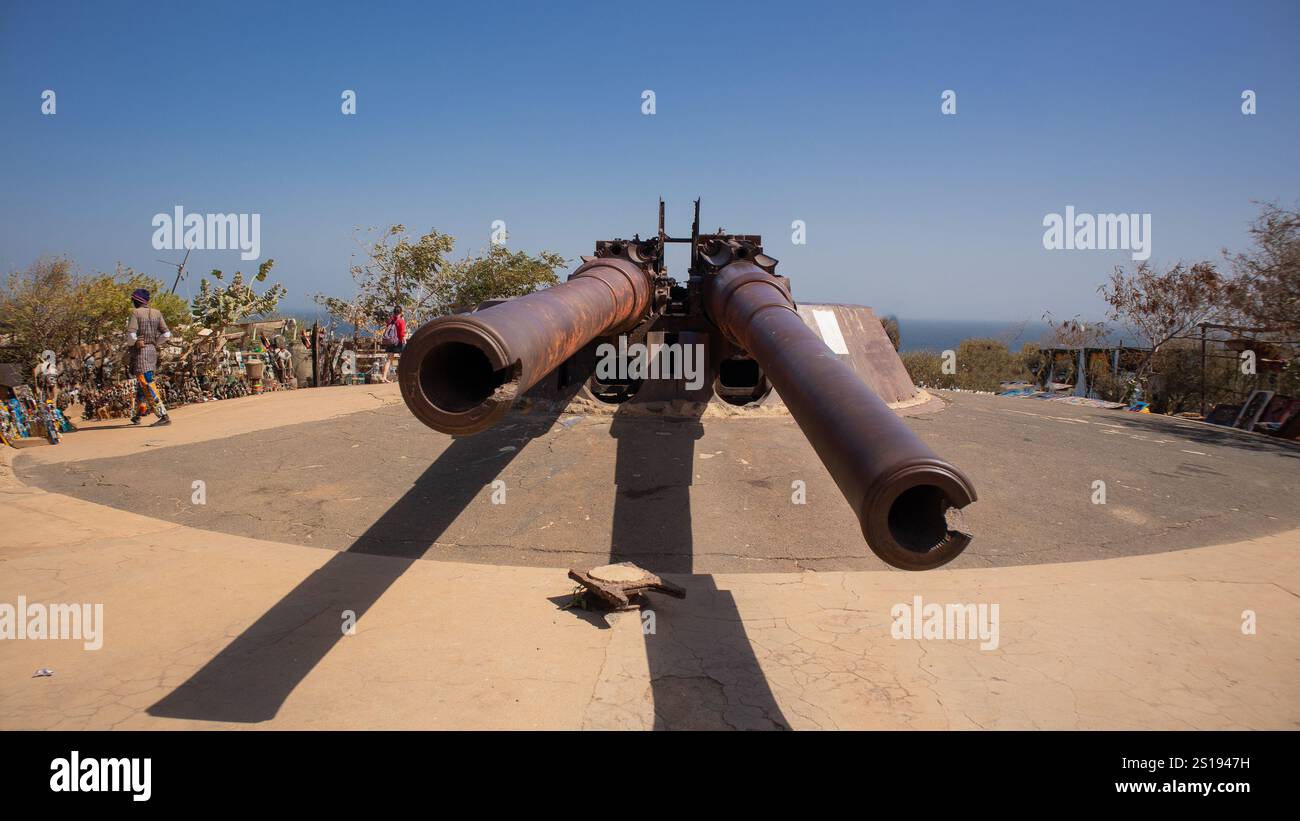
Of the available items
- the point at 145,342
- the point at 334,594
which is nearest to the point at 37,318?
the point at 145,342

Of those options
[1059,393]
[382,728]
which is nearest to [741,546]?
[382,728]

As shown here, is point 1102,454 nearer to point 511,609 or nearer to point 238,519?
point 511,609

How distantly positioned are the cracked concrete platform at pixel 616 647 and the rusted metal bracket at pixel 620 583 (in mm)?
104

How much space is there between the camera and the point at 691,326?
6445 mm

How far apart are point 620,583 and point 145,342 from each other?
7.95 m

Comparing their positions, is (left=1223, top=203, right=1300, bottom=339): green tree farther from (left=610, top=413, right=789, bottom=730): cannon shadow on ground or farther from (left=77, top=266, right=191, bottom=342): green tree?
(left=77, top=266, right=191, bottom=342): green tree

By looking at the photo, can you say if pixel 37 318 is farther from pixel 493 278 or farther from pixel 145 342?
pixel 493 278

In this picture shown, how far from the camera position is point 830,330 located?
Answer: 27.6 feet

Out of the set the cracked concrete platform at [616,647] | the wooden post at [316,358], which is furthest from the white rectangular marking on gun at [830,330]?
the wooden post at [316,358]

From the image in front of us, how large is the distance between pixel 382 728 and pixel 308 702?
44cm

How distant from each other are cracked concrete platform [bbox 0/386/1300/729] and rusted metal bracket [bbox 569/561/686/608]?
0.34ft

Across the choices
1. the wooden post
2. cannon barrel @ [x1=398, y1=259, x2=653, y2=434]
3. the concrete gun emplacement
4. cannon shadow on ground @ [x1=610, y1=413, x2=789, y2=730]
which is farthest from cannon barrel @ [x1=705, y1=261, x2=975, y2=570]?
the wooden post

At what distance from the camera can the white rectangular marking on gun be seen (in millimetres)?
8266

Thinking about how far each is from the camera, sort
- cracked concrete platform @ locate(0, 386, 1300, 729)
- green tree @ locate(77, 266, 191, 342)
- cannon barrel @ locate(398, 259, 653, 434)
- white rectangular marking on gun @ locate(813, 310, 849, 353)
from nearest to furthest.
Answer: cannon barrel @ locate(398, 259, 653, 434)
cracked concrete platform @ locate(0, 386, 1300, 729)
white rectangular marking on gun @ locate(813, 310, 849, 353)
green tree @ locate(77, 266, 191, 342)
